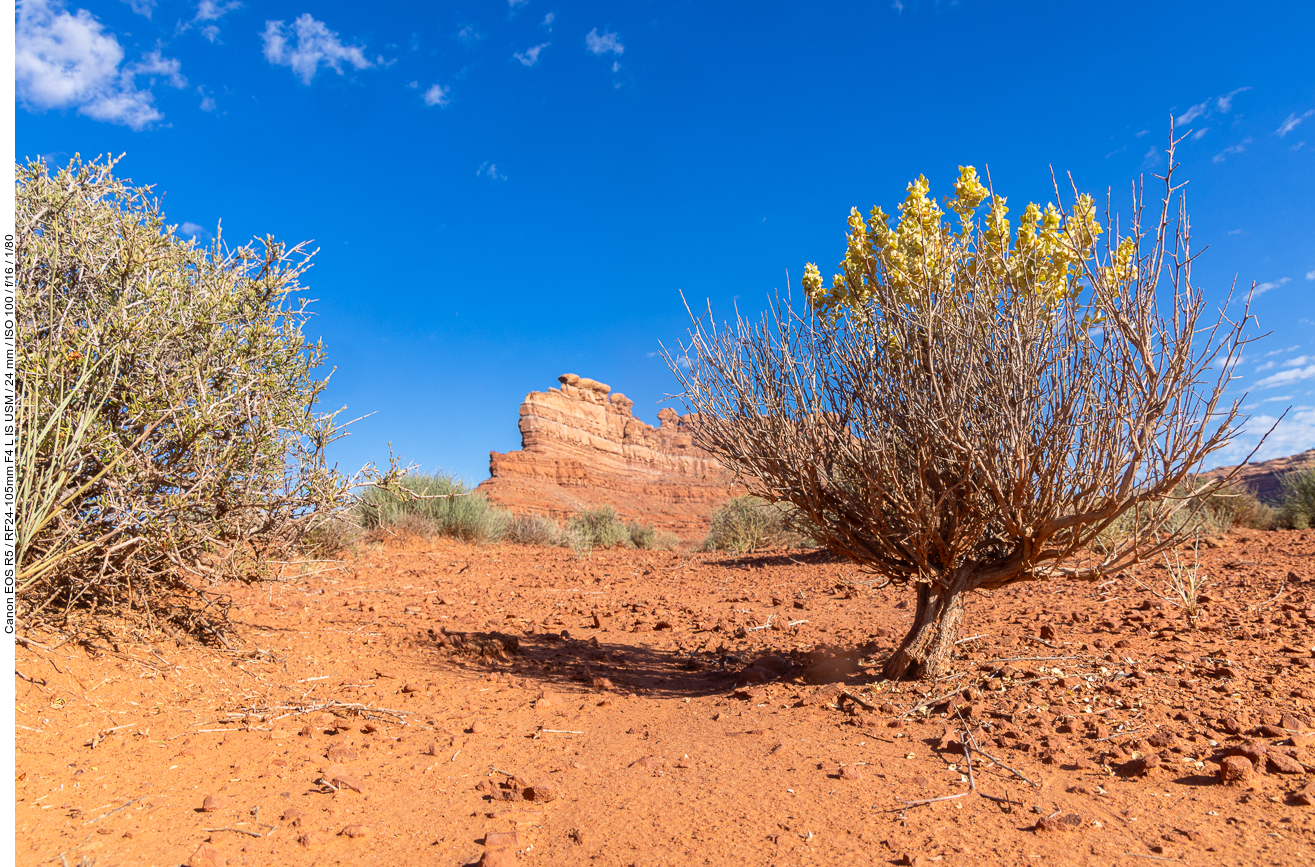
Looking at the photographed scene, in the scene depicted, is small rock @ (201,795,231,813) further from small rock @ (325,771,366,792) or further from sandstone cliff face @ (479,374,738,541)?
sandstone cliff face @ (479,374,738,541)

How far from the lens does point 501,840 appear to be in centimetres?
266

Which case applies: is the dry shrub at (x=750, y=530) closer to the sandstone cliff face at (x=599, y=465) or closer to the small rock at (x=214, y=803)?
the small rock at (x=214, y=803)

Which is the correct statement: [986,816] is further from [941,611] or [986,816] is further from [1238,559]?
[1238,559]

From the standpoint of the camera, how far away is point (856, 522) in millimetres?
4828

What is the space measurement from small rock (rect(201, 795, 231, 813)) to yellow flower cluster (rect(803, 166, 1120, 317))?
4.02 meters

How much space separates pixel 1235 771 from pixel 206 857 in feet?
12.5

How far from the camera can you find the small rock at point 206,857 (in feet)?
8.07

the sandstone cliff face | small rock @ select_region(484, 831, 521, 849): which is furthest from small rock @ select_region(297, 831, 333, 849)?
the sandstone cliff face

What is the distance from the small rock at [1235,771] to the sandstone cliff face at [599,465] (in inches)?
1454

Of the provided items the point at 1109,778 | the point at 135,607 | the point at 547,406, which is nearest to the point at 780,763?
the point at 1109,778

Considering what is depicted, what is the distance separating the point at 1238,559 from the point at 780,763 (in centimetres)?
781

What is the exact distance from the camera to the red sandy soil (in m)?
2.60

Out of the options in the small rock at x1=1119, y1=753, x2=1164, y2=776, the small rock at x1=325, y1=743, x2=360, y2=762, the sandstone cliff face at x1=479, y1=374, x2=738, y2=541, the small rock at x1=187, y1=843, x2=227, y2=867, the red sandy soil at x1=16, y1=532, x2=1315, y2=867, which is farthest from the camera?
the sandstone cliff face at x1=479, y1=374, x2=738, y2=541

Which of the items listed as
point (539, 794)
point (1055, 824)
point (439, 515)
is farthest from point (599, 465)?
point (1055, 824)
